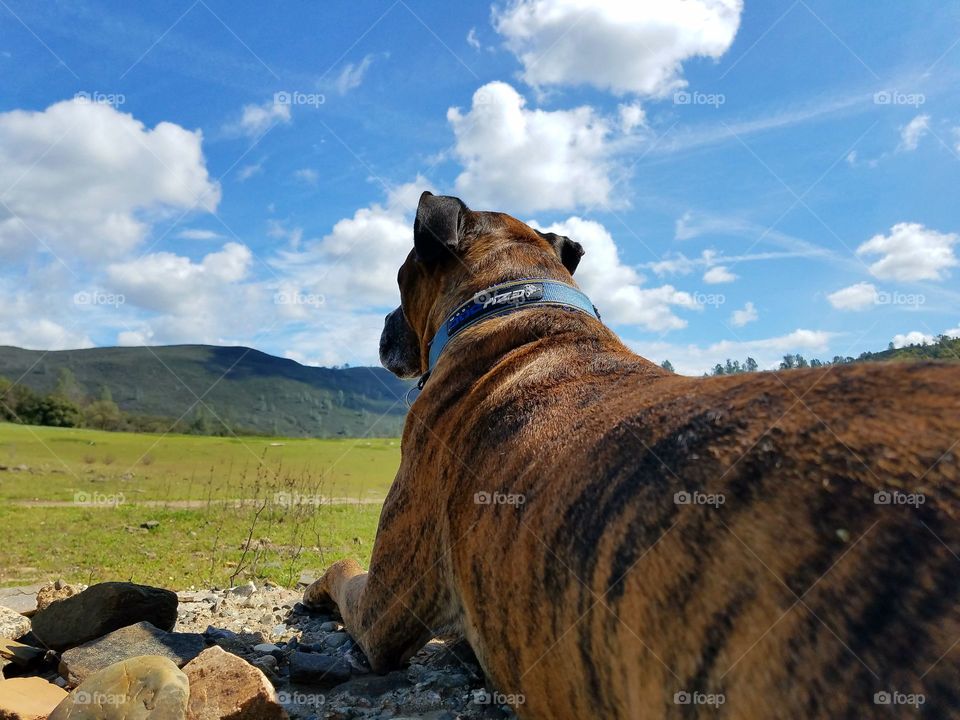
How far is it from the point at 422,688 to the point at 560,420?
190 centimetres

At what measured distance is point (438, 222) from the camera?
4078mm

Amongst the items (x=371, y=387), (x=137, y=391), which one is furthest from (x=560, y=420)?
(x=371, y=387)

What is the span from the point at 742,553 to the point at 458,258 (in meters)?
3.11

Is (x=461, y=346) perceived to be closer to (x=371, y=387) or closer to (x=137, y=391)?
(x=137, y=391)

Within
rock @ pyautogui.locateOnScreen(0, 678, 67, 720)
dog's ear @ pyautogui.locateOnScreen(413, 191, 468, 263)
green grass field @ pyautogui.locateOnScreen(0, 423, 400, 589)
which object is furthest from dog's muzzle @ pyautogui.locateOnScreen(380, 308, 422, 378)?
green grass field @ pyautogui.locateOnScreen(0, 423, 400, 589)

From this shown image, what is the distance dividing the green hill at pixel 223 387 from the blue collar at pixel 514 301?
2618 inches

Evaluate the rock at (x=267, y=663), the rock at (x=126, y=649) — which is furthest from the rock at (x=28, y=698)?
the rock at (x=267, y=663)

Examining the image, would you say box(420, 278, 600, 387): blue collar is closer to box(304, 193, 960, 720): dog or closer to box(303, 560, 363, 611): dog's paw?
box(304, 193, 960, 720): dog

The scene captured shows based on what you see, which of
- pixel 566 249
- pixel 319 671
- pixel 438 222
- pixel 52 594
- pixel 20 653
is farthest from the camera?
pixel 566 249

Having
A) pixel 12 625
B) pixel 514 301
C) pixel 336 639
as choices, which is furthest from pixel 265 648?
pixel 514 301

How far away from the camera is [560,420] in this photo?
227 centimetres

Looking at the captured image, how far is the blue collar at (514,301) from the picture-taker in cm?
350

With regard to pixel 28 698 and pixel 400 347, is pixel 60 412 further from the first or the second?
pixel 28 698

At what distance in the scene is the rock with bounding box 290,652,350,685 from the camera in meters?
3.38
